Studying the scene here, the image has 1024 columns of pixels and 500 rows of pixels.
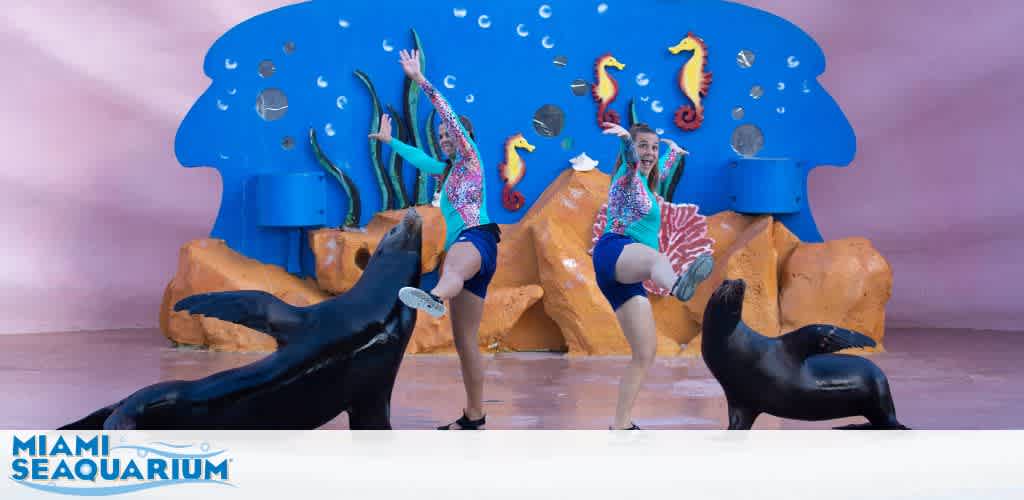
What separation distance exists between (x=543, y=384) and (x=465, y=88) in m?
3.15

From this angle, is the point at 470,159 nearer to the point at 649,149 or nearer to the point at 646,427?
the point at 649,149

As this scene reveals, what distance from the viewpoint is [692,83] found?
8.47 meters

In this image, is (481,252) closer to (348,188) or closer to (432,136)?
(432,136)

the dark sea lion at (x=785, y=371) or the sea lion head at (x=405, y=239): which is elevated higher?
the sea lion head at (x=405, y=239)

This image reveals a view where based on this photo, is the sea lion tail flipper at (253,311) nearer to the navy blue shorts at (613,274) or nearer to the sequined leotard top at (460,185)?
the sequined leotard top at (460,185)

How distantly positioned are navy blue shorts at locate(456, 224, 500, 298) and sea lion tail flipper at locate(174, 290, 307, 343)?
807 millimetres

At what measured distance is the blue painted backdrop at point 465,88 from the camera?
845cm

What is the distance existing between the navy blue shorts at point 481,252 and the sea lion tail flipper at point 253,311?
0.81m

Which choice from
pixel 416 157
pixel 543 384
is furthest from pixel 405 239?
pixel 543 384

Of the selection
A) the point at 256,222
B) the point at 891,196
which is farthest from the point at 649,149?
the point at 891,196
